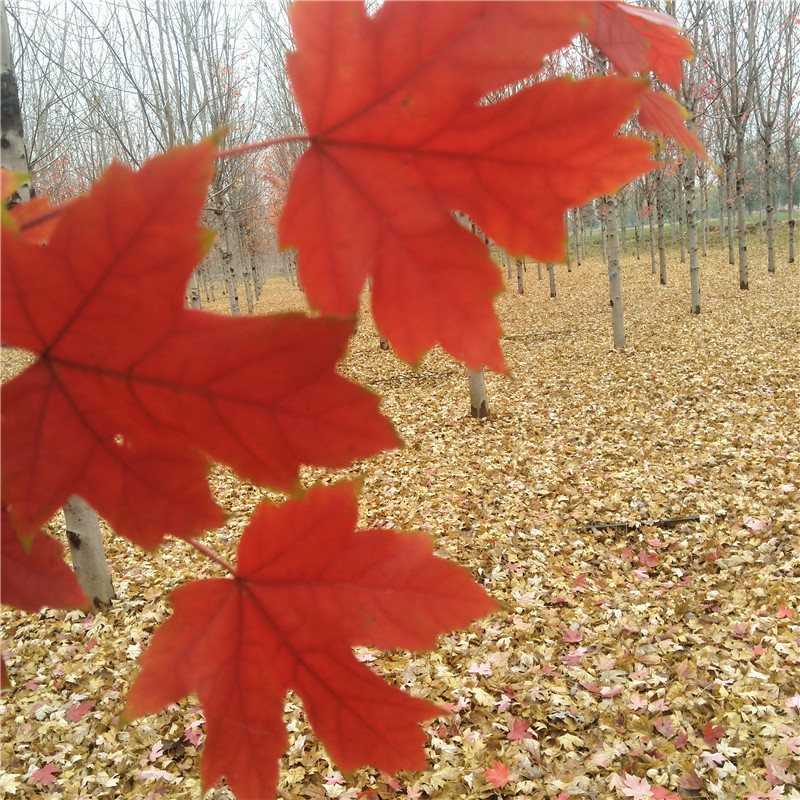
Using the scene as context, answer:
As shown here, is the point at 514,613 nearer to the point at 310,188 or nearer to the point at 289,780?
the point at 289,780

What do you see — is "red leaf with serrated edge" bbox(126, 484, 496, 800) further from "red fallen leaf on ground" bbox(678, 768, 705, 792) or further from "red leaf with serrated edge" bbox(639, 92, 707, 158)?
"red fallen leaf on ground" bbox(678, 768, 705, 792)

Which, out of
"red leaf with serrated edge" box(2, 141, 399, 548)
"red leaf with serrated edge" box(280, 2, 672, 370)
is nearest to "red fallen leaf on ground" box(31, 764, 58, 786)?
"red leaf with serrated edge" box(2, 141, 399, 548)

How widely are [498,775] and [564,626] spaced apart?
1.03m

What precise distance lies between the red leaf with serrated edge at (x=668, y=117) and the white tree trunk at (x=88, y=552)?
3787mm

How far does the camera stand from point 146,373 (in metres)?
0.28

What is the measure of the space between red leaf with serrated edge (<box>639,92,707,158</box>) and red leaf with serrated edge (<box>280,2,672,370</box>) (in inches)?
9.8

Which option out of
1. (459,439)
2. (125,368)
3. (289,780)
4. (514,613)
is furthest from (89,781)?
(459,439)

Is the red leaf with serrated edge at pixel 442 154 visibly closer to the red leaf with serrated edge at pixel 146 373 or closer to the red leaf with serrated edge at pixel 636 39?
the red leaf with serrated edge at pixel 146 373

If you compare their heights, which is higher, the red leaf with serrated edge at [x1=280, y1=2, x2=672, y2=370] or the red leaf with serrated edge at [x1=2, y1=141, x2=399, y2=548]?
the red leaf with serrated edge at [x1=280, y1=2, x2=672, y2=370]

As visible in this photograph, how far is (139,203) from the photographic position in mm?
261

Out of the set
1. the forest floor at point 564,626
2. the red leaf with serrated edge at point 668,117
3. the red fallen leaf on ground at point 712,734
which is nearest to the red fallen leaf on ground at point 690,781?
the forest floor at point 564,626

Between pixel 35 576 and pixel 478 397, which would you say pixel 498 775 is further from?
pixel 478 397

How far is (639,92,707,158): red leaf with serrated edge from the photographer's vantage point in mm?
514

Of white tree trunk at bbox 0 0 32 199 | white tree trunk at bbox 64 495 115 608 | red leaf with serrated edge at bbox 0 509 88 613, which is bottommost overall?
white tree trunk at bbox 64 495 115 608
